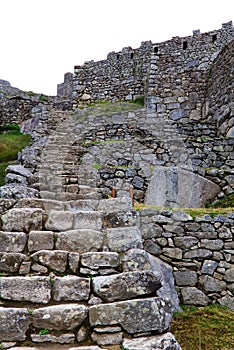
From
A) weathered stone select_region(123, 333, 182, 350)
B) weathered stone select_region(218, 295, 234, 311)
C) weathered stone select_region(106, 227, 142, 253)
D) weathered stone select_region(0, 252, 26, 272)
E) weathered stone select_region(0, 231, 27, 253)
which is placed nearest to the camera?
weathered stone select_region(123, 333, 182, 350)

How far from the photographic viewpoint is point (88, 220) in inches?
125

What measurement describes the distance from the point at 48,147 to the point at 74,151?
0.74 metres

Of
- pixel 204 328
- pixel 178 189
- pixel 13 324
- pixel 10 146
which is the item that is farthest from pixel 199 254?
pixel 10 146

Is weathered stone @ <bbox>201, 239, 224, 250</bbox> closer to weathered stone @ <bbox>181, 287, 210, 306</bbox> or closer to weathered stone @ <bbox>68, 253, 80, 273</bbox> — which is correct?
weathered stone @ <bbox>181, 287, 210, 306</bbox>

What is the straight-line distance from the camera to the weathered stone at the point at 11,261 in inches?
103

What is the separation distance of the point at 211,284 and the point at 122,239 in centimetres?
278

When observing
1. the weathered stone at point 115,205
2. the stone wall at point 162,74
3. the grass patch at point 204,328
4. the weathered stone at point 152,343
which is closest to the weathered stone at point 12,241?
the weathered stone at point 115,205

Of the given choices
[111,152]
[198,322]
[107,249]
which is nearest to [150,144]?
[111,152]

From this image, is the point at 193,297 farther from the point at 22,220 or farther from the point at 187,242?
the point at 22,220

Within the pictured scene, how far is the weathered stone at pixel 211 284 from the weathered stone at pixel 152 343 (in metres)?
3.03

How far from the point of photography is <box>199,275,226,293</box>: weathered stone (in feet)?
16.5

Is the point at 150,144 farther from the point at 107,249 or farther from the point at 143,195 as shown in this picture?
the point at 107,249

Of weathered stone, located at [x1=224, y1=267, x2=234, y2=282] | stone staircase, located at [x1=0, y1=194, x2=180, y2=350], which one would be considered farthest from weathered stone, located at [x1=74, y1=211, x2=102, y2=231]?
weathered stone, located at [x1=224, y1=267, x2=234, y2=282]

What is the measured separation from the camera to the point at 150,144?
8227mm
